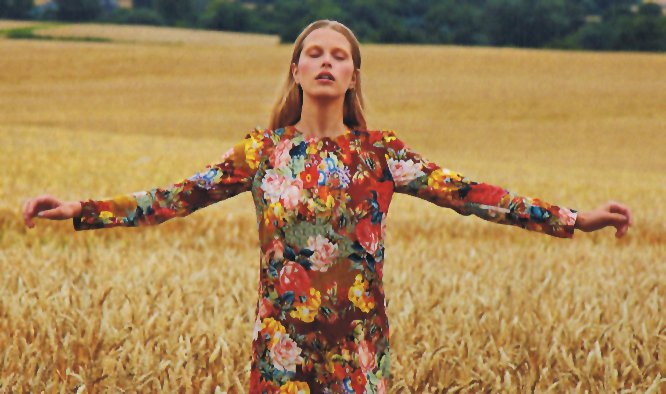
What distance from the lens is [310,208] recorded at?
110 inches

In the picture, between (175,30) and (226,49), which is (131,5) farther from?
(226,49)

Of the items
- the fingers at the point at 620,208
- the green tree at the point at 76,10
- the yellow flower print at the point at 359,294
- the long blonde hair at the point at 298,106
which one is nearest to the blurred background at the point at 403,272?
the long blonde hair at the point at 298,106

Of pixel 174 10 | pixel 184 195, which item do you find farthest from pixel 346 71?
pixel 174 10

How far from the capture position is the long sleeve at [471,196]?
2.89 metres

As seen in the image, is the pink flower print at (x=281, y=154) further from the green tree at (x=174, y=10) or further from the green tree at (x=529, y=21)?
the green tree at (x=174, y=10)

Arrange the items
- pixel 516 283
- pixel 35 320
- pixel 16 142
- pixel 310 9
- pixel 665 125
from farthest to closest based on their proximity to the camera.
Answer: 1. pixel 310 9
2. pixel 665 125
3. pixel 16 142
4. pixel 516 283
5. pixel 35 320

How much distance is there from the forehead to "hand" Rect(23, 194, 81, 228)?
76 cm

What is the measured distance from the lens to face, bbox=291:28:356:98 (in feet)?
9.48

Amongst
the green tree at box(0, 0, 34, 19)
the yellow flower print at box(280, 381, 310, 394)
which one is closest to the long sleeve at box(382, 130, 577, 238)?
the yellow flower print at box(280, 381, 310, 394)

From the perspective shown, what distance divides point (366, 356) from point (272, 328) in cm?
25

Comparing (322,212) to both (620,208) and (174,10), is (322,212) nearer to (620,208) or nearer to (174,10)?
(620,208)

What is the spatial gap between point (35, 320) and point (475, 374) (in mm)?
1948

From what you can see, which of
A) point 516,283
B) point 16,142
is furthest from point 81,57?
point 516,283

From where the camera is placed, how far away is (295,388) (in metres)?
2.83
